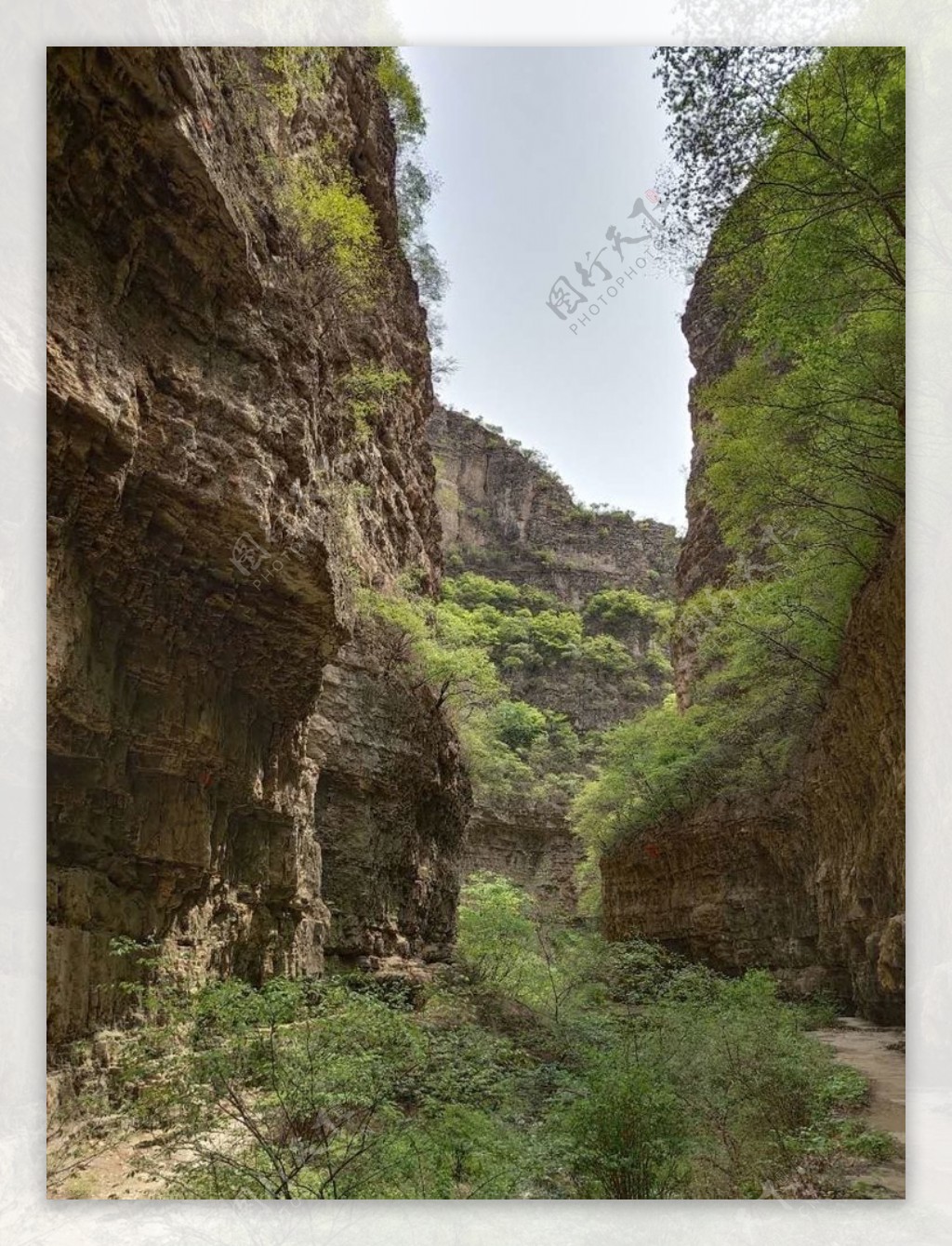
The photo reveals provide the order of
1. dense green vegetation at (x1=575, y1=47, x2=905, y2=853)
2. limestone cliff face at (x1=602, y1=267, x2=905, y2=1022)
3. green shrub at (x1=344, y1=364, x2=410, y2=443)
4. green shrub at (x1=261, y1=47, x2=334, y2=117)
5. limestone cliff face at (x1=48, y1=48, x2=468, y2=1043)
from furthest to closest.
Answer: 1. green shrub at (x1=344, y1=364, x2=410, y2=443)
2. limestone cliff face at (x1=602, y1=267, x2=905, y2=1022)
3. green shrub at (x1=261, y1=47, x2=334, y2=117)
4. dense green vegetation at (x1=575, y1=47, x2=905, y2=853)
5. limestone cliff face at (x1=48, y1=48, x2=468, y2=1043)

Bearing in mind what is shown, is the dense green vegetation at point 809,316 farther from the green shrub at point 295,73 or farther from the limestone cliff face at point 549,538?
the limestone cliff face at point 549,538

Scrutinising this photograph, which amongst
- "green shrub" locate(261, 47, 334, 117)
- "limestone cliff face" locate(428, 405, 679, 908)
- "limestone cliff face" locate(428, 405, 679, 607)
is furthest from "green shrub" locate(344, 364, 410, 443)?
"limestone cliff face" locate(428, 405, 679, 607)

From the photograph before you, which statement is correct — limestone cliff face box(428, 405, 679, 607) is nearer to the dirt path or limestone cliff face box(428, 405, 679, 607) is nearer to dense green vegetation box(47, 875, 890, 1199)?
the dirt path

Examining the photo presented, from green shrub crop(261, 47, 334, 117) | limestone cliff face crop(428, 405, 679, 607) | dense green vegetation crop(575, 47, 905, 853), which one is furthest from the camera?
limestone cliff face crop(428, 405, 679, 607)

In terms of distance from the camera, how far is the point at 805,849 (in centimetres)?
1169

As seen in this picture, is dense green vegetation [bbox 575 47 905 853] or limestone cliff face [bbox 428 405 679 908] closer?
dense green vegetation [bbox 575 47 905 853]

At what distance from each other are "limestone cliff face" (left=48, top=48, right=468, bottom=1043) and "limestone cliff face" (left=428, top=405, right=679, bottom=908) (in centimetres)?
1743

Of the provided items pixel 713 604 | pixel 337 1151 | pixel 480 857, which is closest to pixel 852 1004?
pixel 713 604

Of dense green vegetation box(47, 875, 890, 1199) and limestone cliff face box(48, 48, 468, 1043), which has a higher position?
limestone cliff face box(48, 48, 468, 1043)

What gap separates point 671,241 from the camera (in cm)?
631

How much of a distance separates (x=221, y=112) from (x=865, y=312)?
3962 millimetres

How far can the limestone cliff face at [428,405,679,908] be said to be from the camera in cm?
2536

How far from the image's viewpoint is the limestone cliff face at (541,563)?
998 inches

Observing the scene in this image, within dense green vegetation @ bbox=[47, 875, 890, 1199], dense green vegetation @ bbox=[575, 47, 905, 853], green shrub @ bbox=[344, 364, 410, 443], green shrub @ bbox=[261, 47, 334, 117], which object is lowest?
dense green vegetation @ bbox=[47, 875, 890, 1199]
